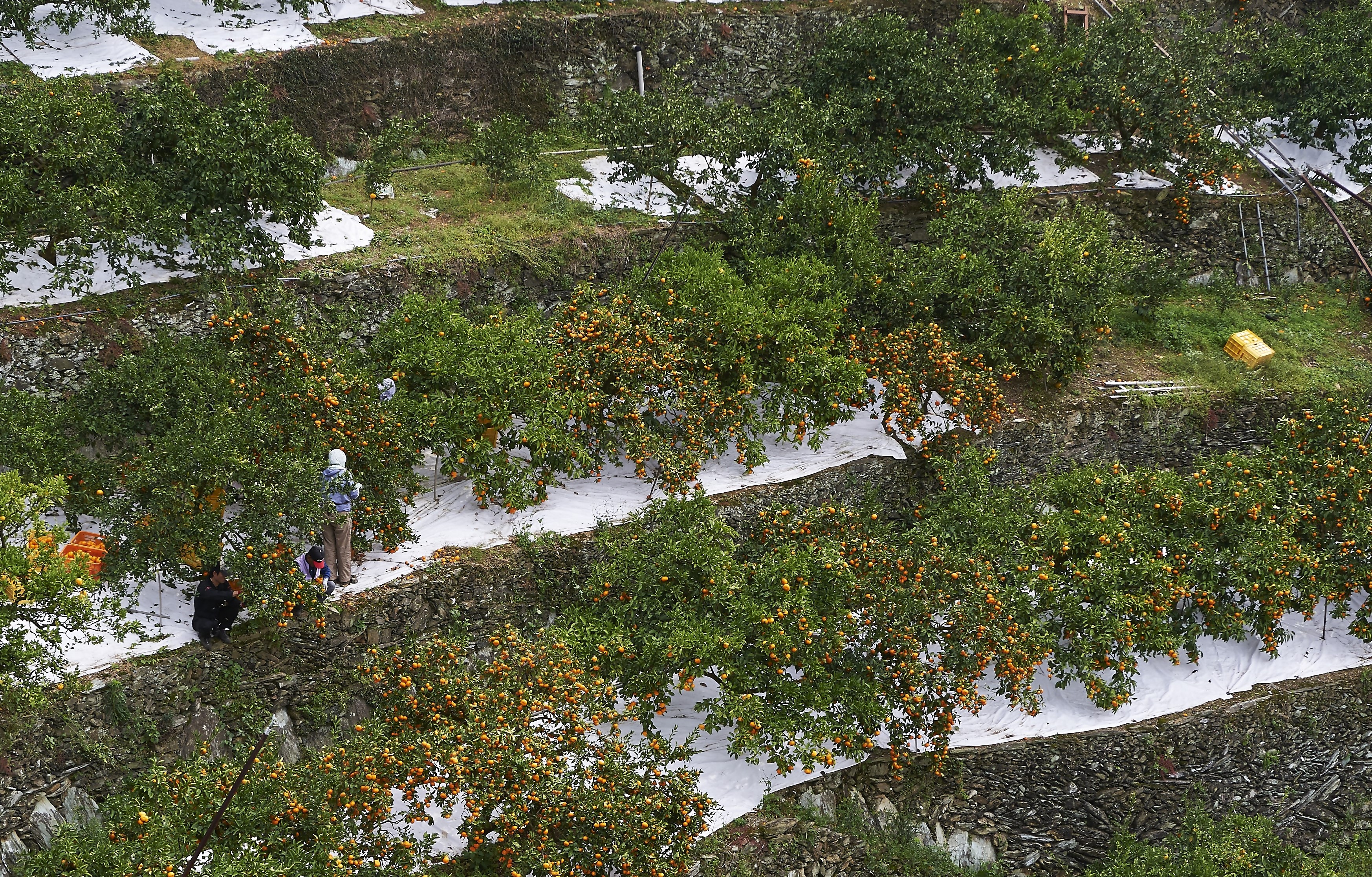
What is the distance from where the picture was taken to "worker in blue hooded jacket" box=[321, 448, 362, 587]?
1200cm

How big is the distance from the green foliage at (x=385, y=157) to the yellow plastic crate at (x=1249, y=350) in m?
13.3

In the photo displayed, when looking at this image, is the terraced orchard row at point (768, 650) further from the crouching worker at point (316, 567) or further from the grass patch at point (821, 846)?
the crouching worker at point (316, 567)

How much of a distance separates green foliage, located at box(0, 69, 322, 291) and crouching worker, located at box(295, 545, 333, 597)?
4079mm

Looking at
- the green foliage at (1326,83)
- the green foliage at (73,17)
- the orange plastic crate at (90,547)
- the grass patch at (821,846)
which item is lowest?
the grass patch at (821,846)

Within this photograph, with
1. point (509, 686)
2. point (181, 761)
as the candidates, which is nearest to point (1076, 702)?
point (509, 686)

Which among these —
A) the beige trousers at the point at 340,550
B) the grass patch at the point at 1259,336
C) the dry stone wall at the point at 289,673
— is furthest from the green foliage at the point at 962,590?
the beige trousers at the point at 340,550

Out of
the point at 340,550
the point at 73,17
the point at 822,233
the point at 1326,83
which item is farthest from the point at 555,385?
the point at 1326,83

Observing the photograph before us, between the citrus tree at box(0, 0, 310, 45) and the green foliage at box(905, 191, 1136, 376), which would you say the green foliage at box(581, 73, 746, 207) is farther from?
the citrus tree at box(0, 0, 310, 45)

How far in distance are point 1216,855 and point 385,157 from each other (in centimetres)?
1443

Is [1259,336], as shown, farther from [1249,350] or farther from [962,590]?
[962,590]

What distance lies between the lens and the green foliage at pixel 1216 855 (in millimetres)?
13578

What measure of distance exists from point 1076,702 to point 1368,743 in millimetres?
4272

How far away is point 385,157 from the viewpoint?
1716cm

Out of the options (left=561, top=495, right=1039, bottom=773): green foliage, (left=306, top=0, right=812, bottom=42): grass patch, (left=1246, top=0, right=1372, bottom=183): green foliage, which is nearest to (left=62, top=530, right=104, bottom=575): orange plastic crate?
(left=561, top=495, right=1039, bottom=773): green foliage
